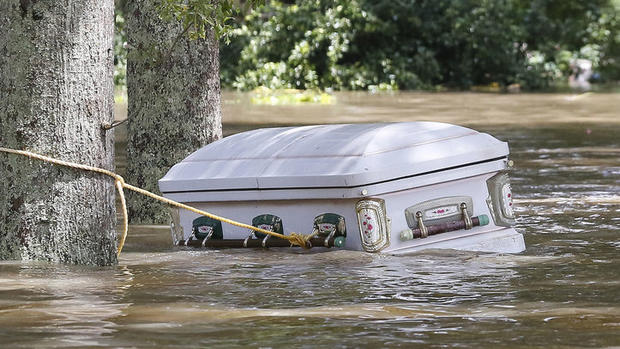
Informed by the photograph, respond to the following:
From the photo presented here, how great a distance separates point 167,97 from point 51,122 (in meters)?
2.57

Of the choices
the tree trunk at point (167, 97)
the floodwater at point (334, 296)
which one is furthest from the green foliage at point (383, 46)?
the floodwater at point (334, 296)

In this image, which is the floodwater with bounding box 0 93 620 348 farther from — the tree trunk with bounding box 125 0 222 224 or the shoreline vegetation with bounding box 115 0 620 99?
the shoreline vegetation with bounding box 115 0 620 99

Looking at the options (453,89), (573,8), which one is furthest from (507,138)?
(573,8)

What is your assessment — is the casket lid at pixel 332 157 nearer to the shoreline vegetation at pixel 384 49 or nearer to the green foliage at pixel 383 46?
the shoreline vegetation at pixel 384 49

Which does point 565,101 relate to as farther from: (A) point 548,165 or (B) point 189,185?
(B) point 189,185

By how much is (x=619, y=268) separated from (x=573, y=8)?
2931cm

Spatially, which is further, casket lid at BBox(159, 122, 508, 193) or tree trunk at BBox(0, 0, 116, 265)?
casket lid at BBox(159, 122, 508, 193)

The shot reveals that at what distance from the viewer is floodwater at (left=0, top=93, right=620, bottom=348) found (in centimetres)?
542

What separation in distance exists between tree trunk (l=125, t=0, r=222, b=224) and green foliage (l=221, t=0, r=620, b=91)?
721 inches

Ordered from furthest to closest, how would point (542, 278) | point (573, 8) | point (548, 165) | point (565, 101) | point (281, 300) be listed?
point (573, 8) < point (565, 101) < point (548, 165) < point (542, 278) < point (281, 300)

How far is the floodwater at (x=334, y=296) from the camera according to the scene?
17.8 feet

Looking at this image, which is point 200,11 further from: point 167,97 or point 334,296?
point 167,97

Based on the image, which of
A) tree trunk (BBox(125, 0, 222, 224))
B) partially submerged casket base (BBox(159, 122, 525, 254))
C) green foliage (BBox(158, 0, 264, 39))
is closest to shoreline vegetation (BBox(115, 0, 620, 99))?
tree trunk (BBox(125, 0, 222, 224))

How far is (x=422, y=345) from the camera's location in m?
5.25
